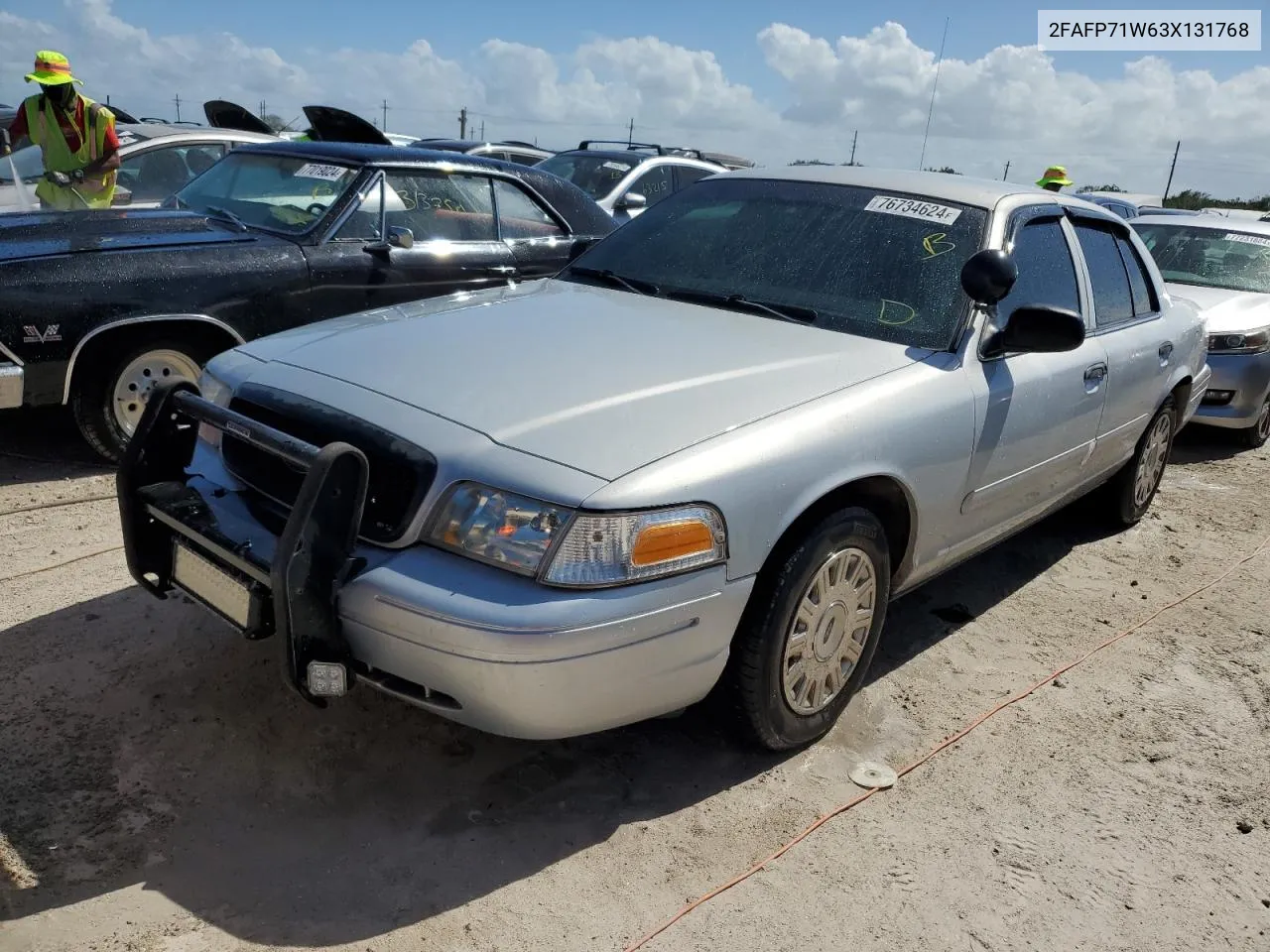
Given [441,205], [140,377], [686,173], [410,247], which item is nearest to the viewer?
[140,377]

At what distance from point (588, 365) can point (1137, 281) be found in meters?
3.08

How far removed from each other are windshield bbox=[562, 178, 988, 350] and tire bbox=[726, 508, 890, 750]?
753 millimetres

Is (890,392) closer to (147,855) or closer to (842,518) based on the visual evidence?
(842,518)

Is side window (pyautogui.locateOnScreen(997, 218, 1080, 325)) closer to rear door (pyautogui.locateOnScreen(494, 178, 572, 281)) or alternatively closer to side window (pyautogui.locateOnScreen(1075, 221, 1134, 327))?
side window (pyautogui.locateOnScreen(1075, 221, 1134, 327))

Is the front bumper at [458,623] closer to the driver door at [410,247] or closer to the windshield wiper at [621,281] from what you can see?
the windshield wiper at [621,281]

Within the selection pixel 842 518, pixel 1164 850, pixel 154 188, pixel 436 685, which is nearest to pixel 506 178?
pixel 154 188

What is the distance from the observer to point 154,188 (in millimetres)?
7434

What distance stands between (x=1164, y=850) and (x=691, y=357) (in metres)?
1.89

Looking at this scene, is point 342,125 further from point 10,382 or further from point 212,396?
point 212,396

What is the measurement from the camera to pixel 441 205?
5.80 metres

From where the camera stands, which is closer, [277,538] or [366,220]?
[277,538]

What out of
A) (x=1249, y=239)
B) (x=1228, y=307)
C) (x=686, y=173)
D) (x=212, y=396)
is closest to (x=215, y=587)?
(x=212, y=396)

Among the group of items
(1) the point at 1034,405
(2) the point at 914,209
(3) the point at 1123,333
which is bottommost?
(1) the point at 1034,405

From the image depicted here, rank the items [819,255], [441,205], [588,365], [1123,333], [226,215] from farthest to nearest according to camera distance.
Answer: [441,205]
[226,215]
[1123,333]
[819,255]
[588,365]
